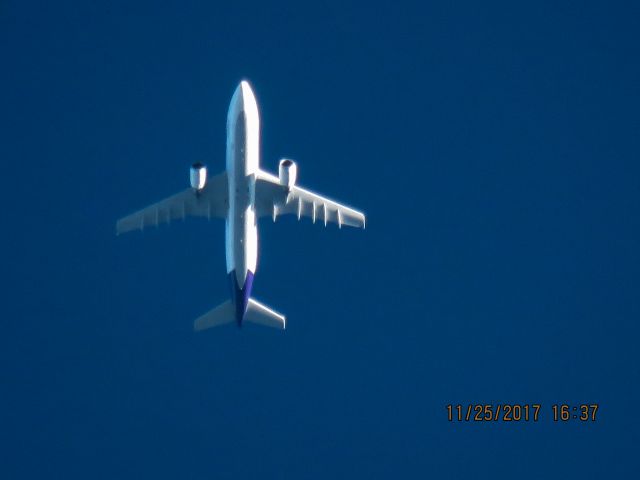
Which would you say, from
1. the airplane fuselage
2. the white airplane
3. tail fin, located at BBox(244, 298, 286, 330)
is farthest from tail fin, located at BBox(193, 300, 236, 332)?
the airplane fuselage

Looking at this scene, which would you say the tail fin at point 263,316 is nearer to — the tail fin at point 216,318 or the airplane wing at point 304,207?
the tail fin at point 216,318

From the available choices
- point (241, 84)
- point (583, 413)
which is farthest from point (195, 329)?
point (583, 413)

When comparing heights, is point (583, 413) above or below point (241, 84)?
below

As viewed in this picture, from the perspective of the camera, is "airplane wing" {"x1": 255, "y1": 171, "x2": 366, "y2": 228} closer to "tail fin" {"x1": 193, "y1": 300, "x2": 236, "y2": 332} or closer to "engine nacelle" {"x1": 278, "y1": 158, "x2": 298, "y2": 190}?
"engine nacelle" {"x1": 278, "y1": 158, "x2": 298, "y2": 190}

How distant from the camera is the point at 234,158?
6172 cm

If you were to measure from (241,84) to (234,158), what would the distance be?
11.3 feet

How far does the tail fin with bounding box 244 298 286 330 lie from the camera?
65881 mm

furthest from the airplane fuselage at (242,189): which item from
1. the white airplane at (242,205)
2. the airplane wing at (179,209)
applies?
the airplane wing at (179,209)

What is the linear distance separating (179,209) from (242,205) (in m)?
4.15

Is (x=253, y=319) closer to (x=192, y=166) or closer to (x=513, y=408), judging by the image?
(x=192, y=166)

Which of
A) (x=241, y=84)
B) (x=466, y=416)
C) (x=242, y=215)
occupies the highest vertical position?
(x=241, y=84)

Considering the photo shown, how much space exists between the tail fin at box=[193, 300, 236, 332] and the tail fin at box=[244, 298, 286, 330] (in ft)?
2.98

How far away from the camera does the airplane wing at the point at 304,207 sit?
6538 centimetres

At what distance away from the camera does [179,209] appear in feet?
215
